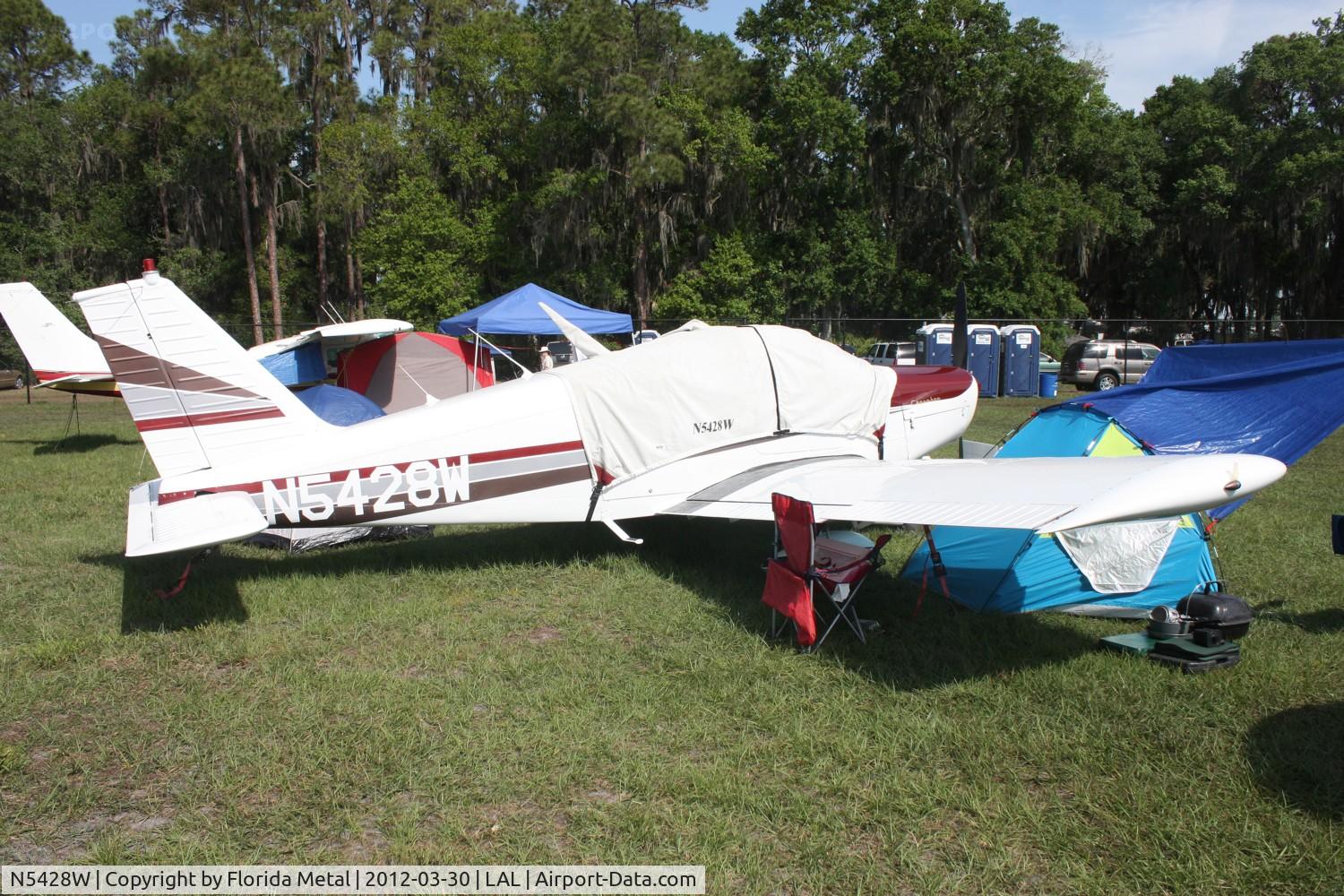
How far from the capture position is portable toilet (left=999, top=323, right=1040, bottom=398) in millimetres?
22656

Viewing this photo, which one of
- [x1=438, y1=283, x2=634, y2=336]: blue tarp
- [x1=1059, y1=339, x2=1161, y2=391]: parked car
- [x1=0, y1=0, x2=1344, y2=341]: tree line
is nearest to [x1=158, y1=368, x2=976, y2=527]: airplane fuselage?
[x1=438, y1=283, x2=634, y2=336]: blue tarp

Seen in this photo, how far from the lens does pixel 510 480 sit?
19.6 feet

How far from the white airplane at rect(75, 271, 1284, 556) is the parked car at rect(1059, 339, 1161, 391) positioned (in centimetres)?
2022

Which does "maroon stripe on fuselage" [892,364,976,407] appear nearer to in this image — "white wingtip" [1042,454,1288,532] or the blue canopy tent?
the blue canopy tent

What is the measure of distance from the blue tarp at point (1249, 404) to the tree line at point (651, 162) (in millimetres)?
25028

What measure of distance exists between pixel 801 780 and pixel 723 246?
29.5 m

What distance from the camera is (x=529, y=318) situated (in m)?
17.3

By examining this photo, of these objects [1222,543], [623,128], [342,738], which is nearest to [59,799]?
[342,738]

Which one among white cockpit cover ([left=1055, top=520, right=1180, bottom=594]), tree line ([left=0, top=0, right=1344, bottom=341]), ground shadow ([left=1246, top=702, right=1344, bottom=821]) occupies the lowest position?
ground shadow ([left=1246, top=702, right=1344, bottom=821])

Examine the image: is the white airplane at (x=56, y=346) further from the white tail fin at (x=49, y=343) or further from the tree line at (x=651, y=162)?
the tree line at (x=651, y=162)

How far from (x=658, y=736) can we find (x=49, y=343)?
44.9 feet

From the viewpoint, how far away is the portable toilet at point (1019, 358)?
892 inches

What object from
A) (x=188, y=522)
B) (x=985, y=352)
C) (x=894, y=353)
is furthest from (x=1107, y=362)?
(x=188, y=522)

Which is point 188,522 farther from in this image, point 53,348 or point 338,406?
point 53,348
